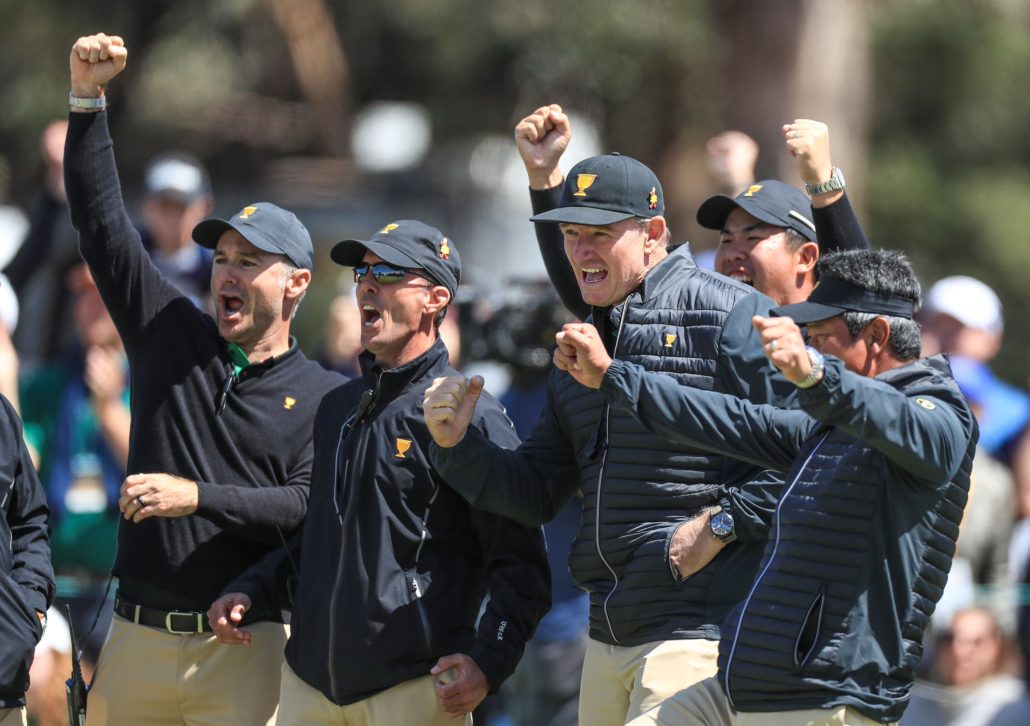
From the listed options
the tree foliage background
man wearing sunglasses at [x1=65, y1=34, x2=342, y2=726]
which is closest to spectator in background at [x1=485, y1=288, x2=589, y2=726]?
man wearing sunglasses at [x1=65, y1=34, x2=342, y2=726]

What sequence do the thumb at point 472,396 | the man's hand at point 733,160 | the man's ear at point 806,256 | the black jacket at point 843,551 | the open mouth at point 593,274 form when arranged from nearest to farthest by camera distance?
1. the black jacket at point 843,551
2. the thumb at point 472,396
3. the open mouth at point 593,274
4. the man's ear at point 806,256
5. the man's hand at point 733,160

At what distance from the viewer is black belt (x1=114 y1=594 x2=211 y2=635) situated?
518 cm

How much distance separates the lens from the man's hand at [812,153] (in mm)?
4980

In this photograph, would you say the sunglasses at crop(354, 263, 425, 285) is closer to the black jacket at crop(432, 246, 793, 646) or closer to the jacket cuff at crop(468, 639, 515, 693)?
the black jacket at crop(432, 246, 793, 646)

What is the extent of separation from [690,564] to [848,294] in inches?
34.1

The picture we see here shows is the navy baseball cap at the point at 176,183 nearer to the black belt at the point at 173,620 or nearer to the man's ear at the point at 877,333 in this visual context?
the black belt at the point at 173,620

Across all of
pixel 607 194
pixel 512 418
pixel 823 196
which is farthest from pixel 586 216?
pixel 512 418

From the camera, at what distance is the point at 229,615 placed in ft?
16.4

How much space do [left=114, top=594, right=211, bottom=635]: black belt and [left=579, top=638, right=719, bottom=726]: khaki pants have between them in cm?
121

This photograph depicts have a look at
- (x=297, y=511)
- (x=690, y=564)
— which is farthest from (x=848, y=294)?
(x=297, y=511)

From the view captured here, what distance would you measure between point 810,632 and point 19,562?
2.28m

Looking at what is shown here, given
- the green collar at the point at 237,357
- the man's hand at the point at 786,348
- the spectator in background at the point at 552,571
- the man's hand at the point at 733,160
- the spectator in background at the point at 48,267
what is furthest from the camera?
the spectator in background at the point at 48,267

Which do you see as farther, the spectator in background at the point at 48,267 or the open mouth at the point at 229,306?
the spectator in background at the point at 48,267

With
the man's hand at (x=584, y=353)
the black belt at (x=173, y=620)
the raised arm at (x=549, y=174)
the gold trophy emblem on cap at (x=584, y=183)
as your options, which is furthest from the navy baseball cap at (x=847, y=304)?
the black belt at (x=173, y=620)
